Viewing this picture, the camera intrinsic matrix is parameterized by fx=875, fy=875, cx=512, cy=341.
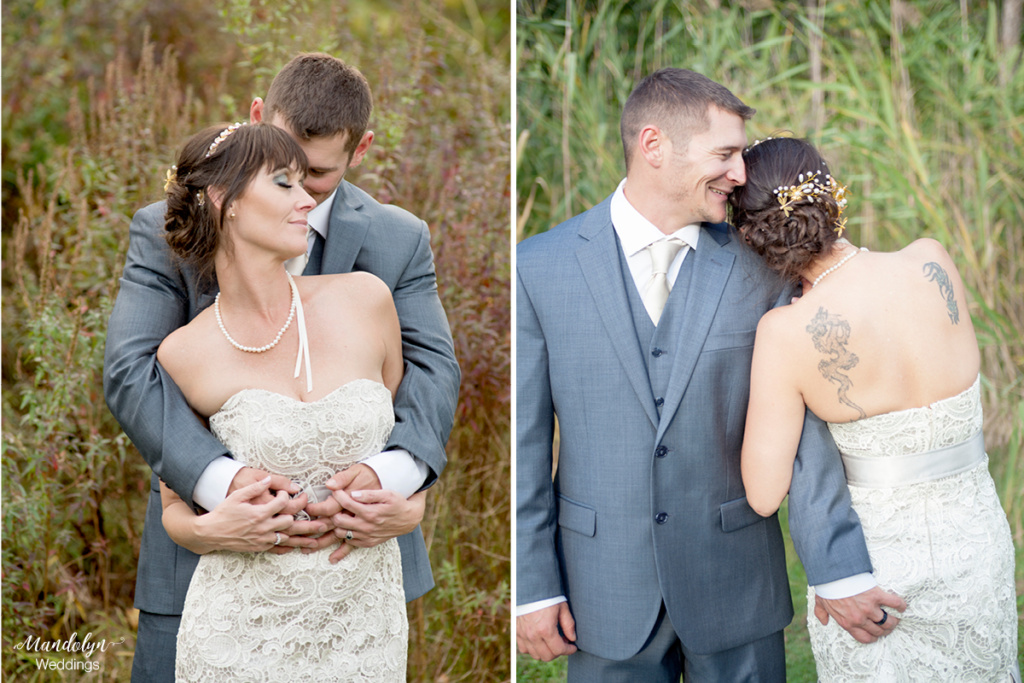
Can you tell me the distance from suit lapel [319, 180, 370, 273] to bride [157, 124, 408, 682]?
0.78 ft

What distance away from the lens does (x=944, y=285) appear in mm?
2391

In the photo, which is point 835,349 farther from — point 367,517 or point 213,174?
point 213,174

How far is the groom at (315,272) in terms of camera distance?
2.17 metres

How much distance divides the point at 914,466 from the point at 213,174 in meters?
1.99

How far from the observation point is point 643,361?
8.13ft

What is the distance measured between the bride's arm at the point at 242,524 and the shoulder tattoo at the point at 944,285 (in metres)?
1.76

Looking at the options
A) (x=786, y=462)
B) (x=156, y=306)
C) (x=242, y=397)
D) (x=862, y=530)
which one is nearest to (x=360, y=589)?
(x=242, y=397)

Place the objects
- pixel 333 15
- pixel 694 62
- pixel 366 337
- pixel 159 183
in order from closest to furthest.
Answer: pixel 366 337 < pixel 159 183 < pixel 333 15 < pixel 694 62

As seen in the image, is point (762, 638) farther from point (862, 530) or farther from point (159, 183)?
point (159, 183)

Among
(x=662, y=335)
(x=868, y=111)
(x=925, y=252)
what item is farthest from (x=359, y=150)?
(x=868, y=111)

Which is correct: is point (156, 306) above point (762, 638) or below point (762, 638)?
above

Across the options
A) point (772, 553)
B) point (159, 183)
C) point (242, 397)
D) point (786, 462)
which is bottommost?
point (772, 553)

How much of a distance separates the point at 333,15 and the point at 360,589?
273 centimetres

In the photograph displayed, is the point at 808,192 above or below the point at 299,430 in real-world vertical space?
above
